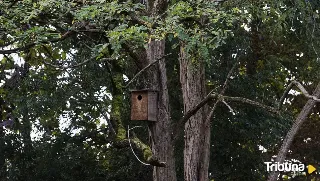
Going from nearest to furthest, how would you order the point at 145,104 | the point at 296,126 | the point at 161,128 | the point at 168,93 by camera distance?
1. the point at 145,104
2. the point at 161,128
3. the point at 296,126
4. the point at 168,93

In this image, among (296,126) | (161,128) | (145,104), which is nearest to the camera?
(145,104)

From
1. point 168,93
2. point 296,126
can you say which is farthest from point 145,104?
point 168,93

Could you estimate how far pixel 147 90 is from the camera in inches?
187

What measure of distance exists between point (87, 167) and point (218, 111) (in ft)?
8.10

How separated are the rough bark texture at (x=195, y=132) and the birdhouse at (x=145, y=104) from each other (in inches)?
66.4

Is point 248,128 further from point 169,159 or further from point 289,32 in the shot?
point 169,159

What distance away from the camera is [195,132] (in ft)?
21.4

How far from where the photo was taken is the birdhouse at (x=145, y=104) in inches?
187

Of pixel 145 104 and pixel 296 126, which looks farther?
pixel 296 126

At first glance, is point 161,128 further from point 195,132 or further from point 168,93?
point 168,93

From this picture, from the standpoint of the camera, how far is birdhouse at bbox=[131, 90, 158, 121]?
4.76 m

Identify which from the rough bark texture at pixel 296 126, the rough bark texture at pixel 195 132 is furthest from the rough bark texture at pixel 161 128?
the rough bark texture at pixel 296 126

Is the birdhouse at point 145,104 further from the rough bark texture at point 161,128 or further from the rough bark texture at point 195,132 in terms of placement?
the rough bark texture at point 195,132

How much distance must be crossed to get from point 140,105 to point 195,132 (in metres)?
1.85
